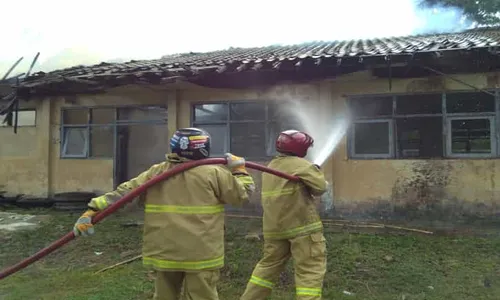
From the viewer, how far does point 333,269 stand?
15.9 feet

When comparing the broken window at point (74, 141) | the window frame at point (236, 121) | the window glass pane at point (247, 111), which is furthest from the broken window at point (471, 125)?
the broken window at point (74, 141)

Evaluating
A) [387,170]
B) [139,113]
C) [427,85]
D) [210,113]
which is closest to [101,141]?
[139,113]

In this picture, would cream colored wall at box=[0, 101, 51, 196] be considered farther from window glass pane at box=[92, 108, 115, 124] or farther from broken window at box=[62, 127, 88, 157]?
window glass pane at box=[92, 108, 115, 124]

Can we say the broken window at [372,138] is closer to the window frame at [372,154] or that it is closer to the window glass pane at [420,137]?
the window frame at [372,154]

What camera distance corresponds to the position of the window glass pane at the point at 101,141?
994 centimetres

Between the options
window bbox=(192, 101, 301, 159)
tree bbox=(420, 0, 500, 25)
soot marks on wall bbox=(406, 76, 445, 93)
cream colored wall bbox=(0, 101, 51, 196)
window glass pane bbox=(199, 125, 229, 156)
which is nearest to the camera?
soot marks on wall bbox=(406, 76, 445, 93)

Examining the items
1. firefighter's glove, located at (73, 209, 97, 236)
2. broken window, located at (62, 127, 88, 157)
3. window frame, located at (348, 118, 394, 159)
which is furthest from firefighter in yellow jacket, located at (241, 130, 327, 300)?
broken window, located at (62, 127, 88, 157)

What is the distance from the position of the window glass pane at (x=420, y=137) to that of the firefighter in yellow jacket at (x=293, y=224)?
486cm

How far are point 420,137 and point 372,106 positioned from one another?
1.07 m

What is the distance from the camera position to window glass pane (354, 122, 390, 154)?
25.8 ft

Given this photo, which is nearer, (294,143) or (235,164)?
(235,164)

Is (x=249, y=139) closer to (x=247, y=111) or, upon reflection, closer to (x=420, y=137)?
(x=247, y=111)

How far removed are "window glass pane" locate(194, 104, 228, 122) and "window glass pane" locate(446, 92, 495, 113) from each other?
4.48 m

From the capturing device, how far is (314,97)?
26.7 ft
